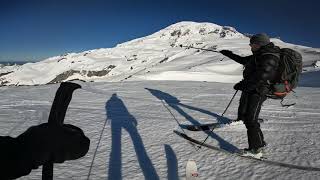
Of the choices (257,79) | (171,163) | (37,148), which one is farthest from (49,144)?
(257,79)

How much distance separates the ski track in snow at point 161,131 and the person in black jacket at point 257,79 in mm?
472

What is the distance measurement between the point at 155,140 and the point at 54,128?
5388mm

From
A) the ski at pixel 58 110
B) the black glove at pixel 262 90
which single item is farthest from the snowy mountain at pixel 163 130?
the ski at pixel 58 110

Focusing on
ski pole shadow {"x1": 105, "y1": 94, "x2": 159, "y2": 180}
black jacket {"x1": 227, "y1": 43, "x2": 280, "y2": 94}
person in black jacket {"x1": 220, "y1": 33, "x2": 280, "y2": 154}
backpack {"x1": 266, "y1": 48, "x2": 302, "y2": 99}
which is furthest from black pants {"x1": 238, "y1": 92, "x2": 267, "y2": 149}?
ski pole shadow {"x1": 105, "y1": 94, "x2": 159, "y2": 180}

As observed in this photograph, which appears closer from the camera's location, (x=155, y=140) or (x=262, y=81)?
(x=262, y=81)

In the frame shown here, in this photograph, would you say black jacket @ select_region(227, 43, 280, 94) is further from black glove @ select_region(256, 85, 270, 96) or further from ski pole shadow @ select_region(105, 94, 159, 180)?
ski pole shadow @ select_region(105, 94, 159, 180)

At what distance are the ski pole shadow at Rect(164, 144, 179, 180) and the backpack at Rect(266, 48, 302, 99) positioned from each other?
1.90 m

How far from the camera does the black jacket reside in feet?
17.8

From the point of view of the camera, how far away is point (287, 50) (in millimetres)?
5660

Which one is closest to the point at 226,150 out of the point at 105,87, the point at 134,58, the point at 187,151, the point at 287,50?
the point at 187,151

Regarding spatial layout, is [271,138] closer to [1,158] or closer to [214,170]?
[214,170]

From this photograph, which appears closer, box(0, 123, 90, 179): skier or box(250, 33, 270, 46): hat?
box(0, 123, 90, 179): skier

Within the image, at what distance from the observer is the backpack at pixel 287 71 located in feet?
18.4

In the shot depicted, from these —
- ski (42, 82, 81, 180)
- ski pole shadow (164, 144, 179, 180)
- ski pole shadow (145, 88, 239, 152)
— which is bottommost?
ski pole shadow (164, 144, 179, 180)
